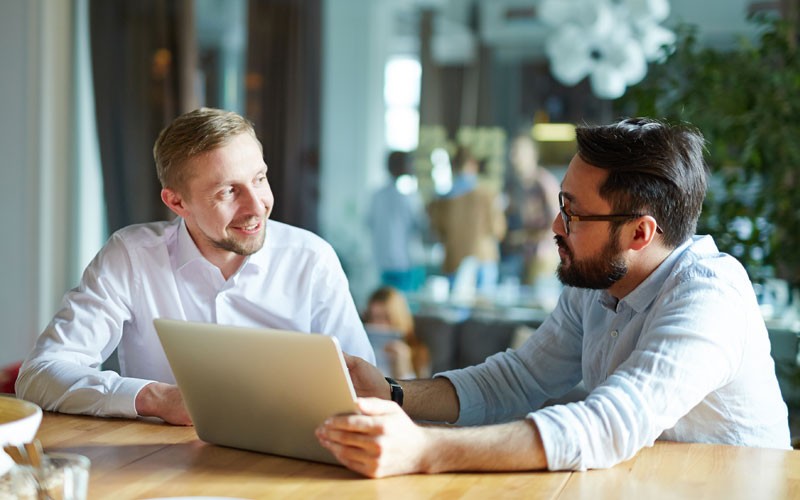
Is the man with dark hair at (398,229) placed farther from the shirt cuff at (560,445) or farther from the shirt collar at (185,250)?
the shirt cuff at (560,445)

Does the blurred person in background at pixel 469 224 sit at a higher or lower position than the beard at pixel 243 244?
lower

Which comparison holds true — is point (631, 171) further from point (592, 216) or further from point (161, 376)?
point (161, 376)

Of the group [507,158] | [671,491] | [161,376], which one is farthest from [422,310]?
[671,491]

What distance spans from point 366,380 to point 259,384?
15.1 inches

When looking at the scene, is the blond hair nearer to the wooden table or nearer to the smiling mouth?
the smiling mouth

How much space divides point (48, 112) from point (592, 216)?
14.5 feet

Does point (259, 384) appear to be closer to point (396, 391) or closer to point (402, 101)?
point (396, 391)

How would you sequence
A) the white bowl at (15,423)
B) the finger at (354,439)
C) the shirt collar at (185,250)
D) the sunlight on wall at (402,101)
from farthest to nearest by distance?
the sunlight on wall at (402,101), the shirt collar at (185,250), the finger at (354,439), the white bowl at (15,423)

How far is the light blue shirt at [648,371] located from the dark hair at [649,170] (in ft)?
0.33

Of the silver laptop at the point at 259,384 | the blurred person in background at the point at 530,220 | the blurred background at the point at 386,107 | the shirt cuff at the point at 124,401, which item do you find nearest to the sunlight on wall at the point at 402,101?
the blurred background at the point at 386,107

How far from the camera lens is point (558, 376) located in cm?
214

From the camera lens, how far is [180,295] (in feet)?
7.41

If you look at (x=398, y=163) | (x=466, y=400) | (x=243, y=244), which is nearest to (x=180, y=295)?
(x=243, y=244)

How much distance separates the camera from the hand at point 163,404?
177cm
